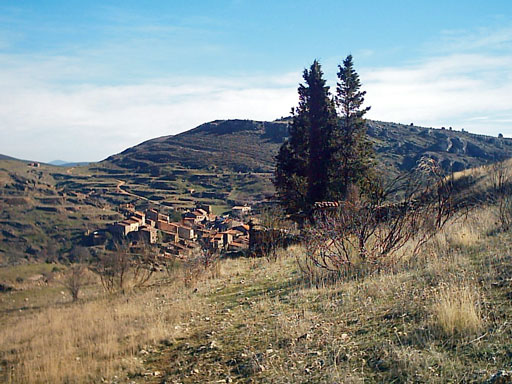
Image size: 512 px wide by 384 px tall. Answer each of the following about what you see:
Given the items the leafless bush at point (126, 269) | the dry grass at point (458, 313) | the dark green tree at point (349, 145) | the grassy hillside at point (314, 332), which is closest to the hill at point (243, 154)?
the dark green tree at point (349, 145)

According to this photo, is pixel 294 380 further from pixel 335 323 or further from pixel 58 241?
pixel 58 241

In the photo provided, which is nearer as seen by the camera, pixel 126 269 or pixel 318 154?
pixel 126 269

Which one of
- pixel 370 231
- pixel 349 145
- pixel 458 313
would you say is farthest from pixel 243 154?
pixel 458 313

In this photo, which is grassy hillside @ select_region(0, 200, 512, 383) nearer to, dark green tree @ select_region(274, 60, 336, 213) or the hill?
dark green tree @ select_region(274, 60, 336, 213)

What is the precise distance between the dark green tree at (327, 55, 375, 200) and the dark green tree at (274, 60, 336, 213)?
0.44 meters

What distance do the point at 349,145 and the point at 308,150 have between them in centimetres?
200

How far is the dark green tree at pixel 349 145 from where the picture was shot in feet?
55.7

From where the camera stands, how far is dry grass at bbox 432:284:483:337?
129 inches

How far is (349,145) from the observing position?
17969 millimetres

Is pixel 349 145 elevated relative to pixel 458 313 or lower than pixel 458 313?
elevated

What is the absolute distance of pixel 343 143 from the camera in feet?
58.7

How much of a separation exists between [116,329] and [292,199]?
11288mm

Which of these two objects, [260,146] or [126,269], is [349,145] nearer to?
[126,269]

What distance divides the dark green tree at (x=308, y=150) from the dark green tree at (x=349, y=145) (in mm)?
437
